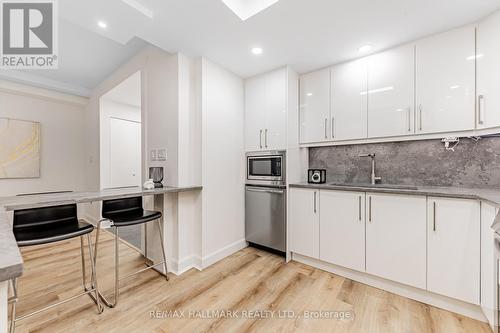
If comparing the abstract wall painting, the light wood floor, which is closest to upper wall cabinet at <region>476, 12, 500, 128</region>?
the light wood floor

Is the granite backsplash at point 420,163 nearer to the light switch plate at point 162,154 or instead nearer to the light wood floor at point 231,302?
the light wood floor at point 231,302

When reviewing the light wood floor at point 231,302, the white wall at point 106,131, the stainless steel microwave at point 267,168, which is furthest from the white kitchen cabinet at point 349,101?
the white wall at point 106,131

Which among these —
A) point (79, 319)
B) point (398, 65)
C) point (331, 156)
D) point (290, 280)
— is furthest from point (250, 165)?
point (79, 319)

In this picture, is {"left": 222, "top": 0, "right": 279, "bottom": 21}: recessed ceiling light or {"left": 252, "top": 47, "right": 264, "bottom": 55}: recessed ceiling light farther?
{"left": 252, "top": 47, "right": 264, "bottom": 55}: recessed ceiling light

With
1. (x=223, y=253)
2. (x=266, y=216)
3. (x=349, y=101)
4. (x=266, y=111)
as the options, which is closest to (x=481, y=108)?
(x=349, y=101)

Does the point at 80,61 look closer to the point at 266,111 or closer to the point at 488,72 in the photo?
the point at 266,111

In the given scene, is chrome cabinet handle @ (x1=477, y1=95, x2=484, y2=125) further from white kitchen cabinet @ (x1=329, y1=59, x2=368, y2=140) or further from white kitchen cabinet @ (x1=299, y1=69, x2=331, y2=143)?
white kitchen cabinet @ (x1=299, y1=69, x2=331, y2=143)

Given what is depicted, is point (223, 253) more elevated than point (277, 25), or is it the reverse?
point (277, 25)

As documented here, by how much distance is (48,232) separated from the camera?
4.74 feet

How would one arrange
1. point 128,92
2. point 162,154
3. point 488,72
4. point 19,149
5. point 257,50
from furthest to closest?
point 128,92
point 19,149
point 162,154
point 257,50
point 488,72

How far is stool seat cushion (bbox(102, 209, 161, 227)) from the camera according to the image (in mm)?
1761

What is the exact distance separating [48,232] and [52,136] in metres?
3.71

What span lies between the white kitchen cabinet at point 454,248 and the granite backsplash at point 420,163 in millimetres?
625

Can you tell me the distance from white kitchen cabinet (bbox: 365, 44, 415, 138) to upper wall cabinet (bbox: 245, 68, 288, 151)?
953 mm
